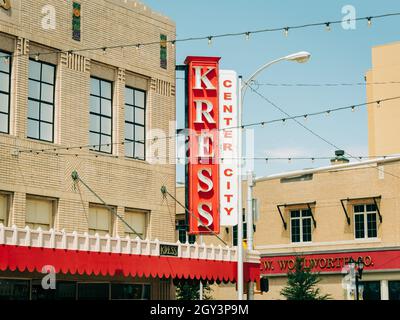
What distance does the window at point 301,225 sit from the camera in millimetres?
54344

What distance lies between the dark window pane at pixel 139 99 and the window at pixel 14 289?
27.6ft

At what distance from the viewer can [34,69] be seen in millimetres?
27797

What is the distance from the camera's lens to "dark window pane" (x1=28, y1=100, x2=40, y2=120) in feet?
90.4

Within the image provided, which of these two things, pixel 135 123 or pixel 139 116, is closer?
pixel 135 123

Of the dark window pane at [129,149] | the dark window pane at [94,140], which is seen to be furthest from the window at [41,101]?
the dark window pane at [129,149]

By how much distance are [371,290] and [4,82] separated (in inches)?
1219

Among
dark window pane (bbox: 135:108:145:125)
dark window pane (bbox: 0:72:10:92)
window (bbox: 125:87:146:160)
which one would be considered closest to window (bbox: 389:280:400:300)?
window (bbox: 125:87:146:160)

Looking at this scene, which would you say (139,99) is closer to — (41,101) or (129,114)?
(129,114)

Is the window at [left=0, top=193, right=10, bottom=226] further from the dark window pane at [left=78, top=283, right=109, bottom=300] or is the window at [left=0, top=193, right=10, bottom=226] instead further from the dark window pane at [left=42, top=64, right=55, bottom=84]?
the dark window pane at [left=42, top=64, right=55, bottom=84]

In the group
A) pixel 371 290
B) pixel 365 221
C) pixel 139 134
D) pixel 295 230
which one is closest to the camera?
pixel 139 134

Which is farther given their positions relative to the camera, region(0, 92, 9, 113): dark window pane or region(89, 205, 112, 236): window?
region(89, 205, 112, 236): window

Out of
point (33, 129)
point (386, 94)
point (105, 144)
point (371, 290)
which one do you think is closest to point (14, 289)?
point (33, 129)

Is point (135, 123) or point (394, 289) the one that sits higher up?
point (135, 123)
